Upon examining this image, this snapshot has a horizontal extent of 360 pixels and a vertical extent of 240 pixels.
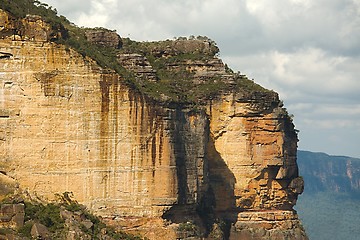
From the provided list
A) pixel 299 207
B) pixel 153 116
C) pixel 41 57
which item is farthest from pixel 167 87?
pixel 299 207

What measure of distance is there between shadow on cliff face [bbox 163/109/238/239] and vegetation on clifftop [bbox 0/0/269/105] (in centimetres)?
160

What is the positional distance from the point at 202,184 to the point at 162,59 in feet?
24.7

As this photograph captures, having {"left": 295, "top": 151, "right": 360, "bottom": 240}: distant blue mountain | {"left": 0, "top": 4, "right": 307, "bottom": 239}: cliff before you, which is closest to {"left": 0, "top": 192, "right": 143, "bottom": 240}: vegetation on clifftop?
{"left": 0, "top": 4, "right": 307, "bottom": 239}: cliff

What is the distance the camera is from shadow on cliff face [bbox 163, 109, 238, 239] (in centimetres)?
4575

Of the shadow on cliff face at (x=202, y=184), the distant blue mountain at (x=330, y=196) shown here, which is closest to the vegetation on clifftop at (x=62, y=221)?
the shadow on cliff face at (x=202, y=184)

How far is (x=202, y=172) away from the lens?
156ft

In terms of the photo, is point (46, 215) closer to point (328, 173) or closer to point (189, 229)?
point (189, 229)

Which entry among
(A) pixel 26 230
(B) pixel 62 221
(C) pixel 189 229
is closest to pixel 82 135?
(B) pixel 62 221

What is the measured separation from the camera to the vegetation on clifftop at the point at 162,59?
4284 cm

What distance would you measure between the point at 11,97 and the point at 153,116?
602 centimetres

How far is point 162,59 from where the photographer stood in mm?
52094

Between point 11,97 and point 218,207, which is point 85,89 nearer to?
point 11,97

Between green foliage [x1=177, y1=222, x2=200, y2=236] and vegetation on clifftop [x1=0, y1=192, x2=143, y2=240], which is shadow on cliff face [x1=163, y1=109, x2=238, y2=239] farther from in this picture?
vegetation on clifftop [x1=0, y1=192, x2=143, y2=240]

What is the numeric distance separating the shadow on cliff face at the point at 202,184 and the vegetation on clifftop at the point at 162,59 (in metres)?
1.60
